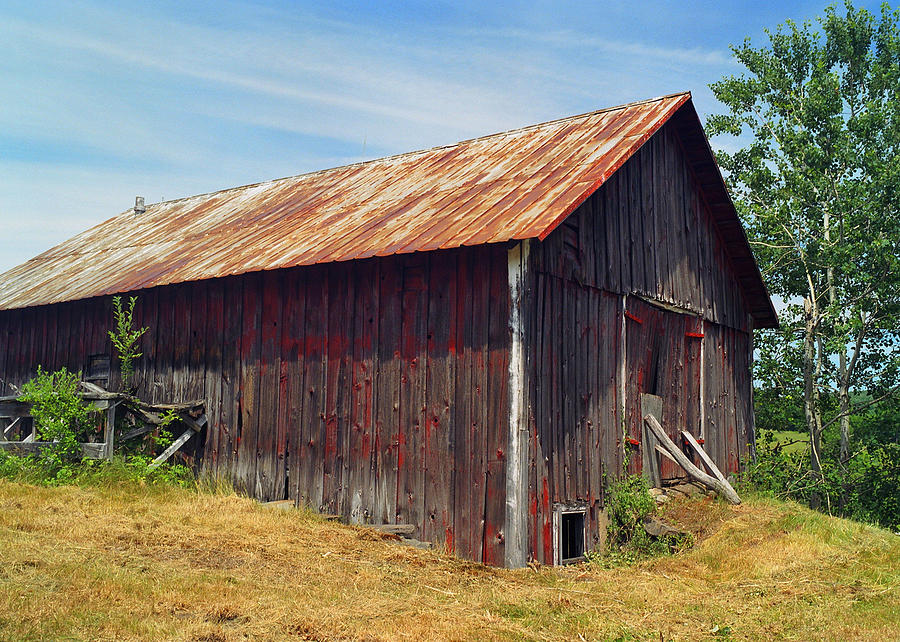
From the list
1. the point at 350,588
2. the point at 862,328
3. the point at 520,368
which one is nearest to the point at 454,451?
the point at 520,368

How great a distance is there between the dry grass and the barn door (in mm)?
1565

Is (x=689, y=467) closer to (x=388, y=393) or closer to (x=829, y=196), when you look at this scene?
(x=388, y=393)

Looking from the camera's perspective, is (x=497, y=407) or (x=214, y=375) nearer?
(x=497, y=407)

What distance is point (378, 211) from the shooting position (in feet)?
43.9

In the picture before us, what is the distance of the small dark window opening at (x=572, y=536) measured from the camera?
11.0 metres

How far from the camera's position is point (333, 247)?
475 inches

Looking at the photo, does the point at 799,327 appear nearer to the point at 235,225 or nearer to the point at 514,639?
the point at 235,225

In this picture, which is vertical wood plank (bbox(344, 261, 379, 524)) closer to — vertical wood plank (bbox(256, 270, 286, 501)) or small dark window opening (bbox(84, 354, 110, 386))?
vertical wood plank (bbox(256, 270, 286, 501))

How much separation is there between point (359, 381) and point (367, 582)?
3.63m

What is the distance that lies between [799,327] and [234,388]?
641 inches

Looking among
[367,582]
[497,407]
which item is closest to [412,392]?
[497,407]

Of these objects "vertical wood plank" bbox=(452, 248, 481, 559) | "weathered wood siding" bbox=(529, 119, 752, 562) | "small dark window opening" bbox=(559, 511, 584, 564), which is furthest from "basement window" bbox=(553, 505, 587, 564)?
"vertical wood plank" bbox=(452, 248, 481, 559)

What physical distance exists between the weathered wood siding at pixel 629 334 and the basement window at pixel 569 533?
11 centimetres

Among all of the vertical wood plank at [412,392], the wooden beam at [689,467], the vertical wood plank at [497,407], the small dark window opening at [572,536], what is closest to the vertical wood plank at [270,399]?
the vertical wood plank at [412,392]
